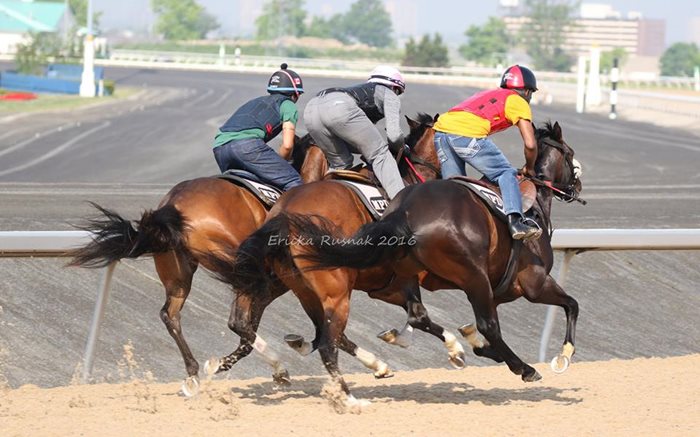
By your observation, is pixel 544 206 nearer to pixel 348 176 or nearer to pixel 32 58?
pixel 348 176

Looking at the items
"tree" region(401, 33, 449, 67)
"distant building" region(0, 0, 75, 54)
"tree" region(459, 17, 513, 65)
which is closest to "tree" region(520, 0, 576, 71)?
A: "tree" region(459, 17, 513, 65)

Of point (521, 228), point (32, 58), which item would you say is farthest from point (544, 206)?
point (32, 58)

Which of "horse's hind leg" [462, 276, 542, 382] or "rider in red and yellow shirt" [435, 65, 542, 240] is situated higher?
"rider in red and yellow shirt" [435, 65, 542, 240]

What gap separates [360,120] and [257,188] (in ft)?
2.78

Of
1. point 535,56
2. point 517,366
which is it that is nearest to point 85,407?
point 517,366

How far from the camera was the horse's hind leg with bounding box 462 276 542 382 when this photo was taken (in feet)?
27.3

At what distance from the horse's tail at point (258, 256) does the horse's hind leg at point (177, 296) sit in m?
0.38

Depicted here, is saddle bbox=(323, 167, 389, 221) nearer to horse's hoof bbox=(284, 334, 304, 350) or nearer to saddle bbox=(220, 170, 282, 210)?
saddle bbox=(220, 170, 282, 210)

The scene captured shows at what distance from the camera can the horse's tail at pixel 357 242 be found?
26.0 ft

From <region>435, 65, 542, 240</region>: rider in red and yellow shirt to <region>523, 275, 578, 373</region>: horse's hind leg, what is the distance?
70 cm

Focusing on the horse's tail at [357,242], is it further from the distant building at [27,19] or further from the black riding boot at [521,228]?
the distant building at [27,19]

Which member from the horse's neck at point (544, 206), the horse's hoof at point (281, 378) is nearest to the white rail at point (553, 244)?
A: the horse's neck at point (544, 206)

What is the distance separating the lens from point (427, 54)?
323 feet

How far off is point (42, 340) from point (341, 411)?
2.73 metres
